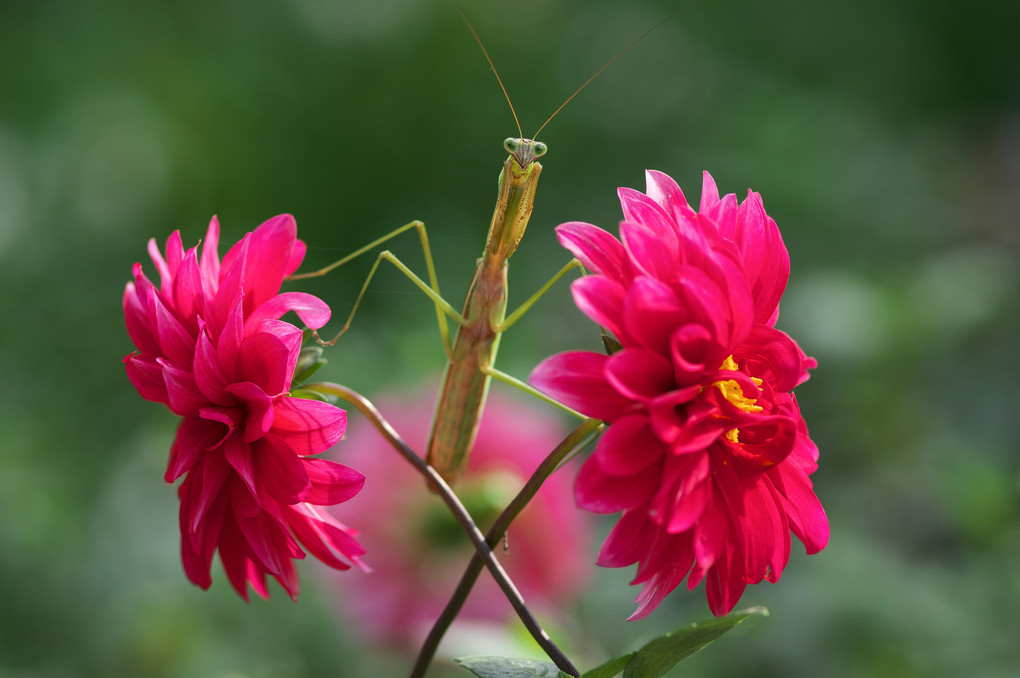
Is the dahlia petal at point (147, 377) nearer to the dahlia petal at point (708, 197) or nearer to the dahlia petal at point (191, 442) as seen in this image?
the dahlia petal at point (191, 442)

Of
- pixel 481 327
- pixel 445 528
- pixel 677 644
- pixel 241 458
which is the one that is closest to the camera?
pixel 677 644

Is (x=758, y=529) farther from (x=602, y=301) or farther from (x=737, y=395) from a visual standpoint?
(x=602, y=301)

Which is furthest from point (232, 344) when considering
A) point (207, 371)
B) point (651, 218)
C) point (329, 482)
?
point (651, 218)

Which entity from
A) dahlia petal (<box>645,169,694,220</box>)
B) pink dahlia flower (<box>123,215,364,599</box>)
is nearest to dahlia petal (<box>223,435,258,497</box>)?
pink dahlia flower (<box>123,215,364,599</box>)

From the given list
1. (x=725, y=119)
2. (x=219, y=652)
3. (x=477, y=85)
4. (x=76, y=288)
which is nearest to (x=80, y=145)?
(x=76, y=288)

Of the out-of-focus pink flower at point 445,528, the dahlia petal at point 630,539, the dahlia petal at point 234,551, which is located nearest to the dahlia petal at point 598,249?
the dahlia petal at point 630,539
